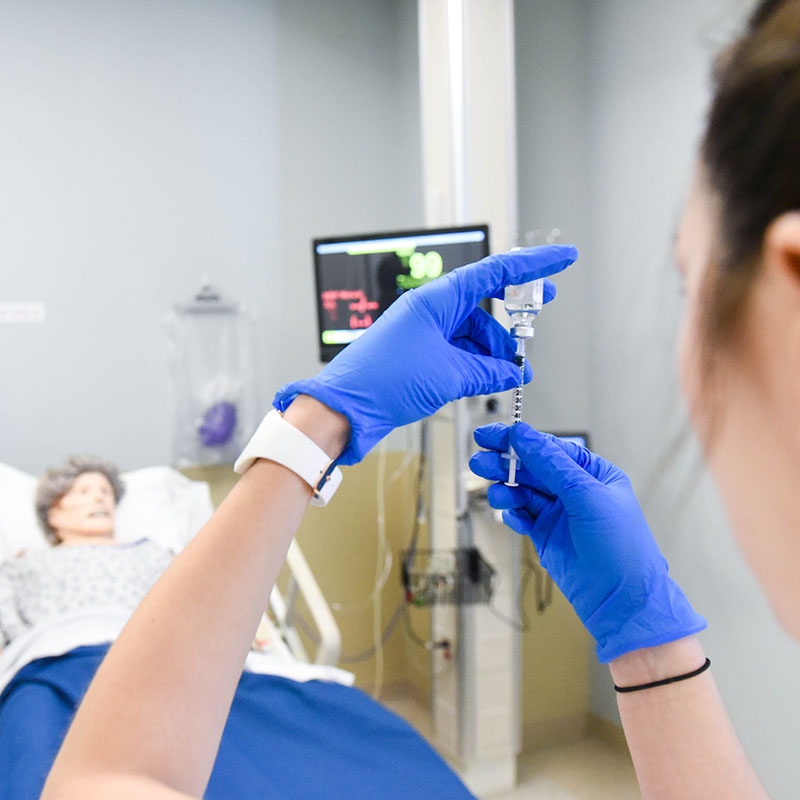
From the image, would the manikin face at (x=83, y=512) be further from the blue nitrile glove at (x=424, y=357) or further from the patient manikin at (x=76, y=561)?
the blue nitrile glove at (x=424, y=357)

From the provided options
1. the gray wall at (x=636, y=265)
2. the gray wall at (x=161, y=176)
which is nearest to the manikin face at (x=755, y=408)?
the gray wall at (x=636, y=265)

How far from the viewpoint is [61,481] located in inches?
78.5

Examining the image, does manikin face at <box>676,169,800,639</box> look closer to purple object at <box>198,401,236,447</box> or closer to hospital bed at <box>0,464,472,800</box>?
hospital bed at <box>0,464,472,800</box>

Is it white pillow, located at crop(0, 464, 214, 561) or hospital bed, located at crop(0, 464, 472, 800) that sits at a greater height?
white pillow, located at crop(0, 464, 214, 561)

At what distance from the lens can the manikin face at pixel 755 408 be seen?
37cm

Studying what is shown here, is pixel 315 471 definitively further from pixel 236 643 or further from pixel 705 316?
pixel 705 316

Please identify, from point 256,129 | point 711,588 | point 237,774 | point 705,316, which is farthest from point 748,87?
point 256,129

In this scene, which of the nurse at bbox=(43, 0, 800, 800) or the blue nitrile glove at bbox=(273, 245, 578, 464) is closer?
the nurse at bbox=(43, 0, 800, 800)

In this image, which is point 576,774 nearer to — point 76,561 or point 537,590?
point 537,590

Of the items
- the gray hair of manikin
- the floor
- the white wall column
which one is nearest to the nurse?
the white wall column

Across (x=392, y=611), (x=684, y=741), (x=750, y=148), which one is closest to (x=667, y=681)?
(x=684, y=741)

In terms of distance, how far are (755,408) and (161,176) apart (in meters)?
2.27

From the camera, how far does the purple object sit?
228cm

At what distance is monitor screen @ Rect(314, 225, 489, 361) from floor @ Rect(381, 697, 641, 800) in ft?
4.49
